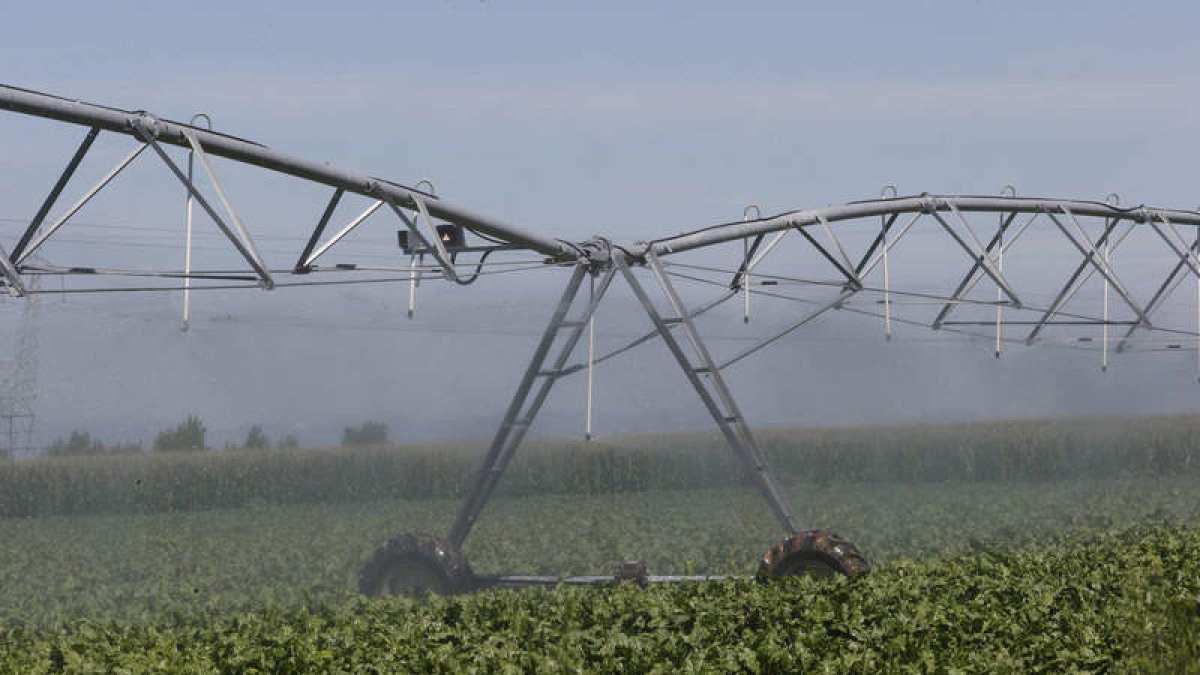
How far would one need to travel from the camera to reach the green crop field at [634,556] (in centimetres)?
1020

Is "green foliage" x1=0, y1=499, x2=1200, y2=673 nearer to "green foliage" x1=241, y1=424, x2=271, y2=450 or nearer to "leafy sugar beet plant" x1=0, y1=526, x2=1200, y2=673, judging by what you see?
"leafy sugar beet plant" x1=0, y1=526, x2=1200, y2=673

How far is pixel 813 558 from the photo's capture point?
14.7 meters

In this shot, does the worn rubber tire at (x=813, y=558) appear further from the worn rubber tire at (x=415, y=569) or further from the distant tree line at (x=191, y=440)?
the distant tree line at (x=191, y=440)

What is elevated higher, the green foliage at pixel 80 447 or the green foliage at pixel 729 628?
the green foliage at pixel 80 447

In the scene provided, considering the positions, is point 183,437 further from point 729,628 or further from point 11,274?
point 729,628

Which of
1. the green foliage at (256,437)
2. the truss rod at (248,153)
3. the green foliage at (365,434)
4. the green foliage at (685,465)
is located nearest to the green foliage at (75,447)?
the green foliage at (685,465)

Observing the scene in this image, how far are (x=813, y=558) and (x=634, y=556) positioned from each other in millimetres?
6096

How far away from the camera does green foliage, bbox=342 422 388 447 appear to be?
66.5ft

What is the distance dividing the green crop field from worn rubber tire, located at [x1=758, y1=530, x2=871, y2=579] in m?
0.76

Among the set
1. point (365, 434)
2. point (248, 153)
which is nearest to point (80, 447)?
point (365, 434)

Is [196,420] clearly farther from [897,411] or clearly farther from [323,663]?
[897,411]

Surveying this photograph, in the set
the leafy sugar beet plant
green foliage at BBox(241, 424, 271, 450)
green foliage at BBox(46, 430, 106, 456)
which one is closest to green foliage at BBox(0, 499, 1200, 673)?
the leafy sugar beet plant

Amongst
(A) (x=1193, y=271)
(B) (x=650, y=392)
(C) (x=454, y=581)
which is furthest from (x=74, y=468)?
(A) (x=1193, y=271)

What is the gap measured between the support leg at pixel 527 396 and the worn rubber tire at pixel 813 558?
10.4 ft
